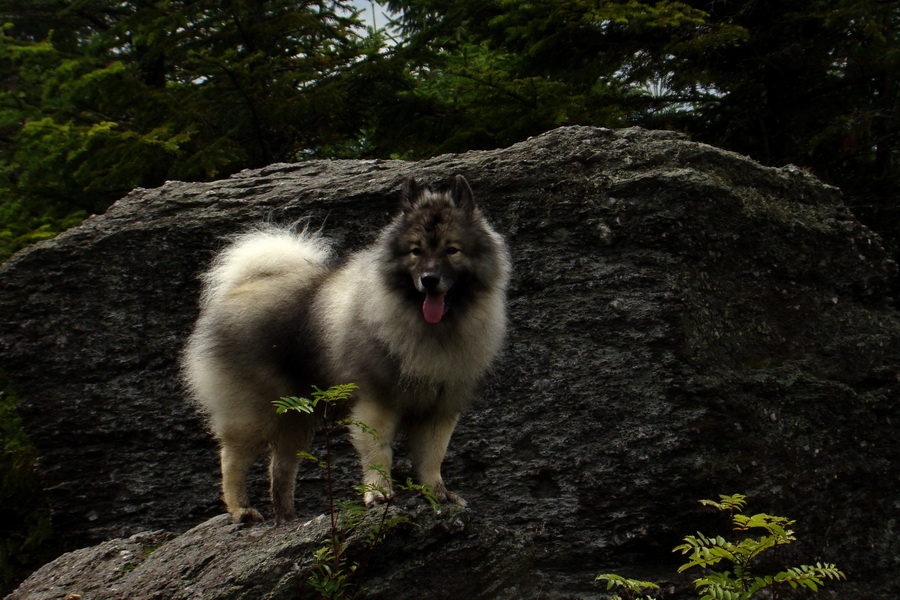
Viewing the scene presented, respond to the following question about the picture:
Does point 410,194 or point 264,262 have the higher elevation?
point 410,194

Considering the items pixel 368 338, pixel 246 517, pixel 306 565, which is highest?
pixel 368 338

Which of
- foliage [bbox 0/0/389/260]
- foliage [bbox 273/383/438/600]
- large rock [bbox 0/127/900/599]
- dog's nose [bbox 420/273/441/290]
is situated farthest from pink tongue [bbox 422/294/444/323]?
foliage [bbox 0/0/389/260]

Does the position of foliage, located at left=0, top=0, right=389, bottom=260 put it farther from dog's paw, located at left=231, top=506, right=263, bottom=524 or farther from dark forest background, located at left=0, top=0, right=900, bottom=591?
dog's paw, located at left=231, top=506, right=263, bottom=524

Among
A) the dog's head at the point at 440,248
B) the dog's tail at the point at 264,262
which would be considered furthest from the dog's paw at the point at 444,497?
the dog's tail at the point at 264,262

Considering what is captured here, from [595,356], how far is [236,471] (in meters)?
2.61

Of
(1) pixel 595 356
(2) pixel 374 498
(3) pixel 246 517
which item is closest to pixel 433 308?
(2) pixel 374 498

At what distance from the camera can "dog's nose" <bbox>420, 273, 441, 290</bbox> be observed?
3918mm

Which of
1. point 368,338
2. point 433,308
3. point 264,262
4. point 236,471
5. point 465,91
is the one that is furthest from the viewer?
point 465,91

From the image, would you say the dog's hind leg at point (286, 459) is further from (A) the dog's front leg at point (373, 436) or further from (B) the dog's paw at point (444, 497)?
(B) the dog's paw at point (444, 497)

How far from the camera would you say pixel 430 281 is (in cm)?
392

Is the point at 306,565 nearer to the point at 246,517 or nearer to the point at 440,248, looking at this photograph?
the point at 246,517

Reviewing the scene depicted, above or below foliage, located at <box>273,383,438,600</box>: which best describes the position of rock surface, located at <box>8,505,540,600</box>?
below

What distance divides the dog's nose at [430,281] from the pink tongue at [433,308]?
10cm

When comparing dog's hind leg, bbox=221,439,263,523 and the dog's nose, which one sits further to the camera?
dog's hind leg, bbox=221,439,263,523
